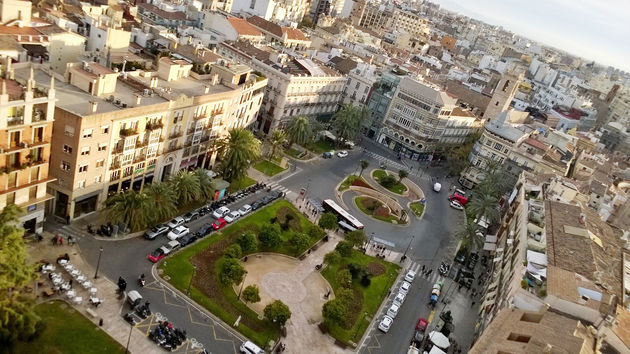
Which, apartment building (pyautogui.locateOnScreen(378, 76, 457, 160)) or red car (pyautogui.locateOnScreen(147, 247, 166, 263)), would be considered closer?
red car (pyautogui.locateOnScreen(147, 247, 166, 263))

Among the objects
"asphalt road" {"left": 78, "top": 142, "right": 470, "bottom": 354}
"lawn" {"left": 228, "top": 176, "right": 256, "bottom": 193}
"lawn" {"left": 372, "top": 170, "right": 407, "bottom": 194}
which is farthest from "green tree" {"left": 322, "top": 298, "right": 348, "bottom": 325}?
"lawn" {"left": 372, "top": 170, "right": 407, "bottom": 194}

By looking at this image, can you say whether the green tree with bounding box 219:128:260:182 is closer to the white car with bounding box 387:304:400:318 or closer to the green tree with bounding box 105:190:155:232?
the green tree with bounding box 105:190:155:232

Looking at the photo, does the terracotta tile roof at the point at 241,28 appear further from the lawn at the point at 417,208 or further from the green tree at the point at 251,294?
the green tree at the point at 251,294

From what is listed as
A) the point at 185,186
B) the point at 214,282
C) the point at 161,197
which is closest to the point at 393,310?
the point at 214,282

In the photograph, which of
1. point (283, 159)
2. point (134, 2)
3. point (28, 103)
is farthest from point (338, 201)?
point (134, 2)

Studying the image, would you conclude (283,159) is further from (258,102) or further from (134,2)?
(134,2)

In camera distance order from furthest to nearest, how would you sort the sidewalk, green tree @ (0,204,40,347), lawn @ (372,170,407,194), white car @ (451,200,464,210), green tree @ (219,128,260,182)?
white car @ (451,200,464,210) < lawn @ (372,170,407,194) < green tree @ (219,128,260,182) < the sidewalk < green tree @ (0,204,40,347)

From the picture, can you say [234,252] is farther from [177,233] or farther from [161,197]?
[161,197]

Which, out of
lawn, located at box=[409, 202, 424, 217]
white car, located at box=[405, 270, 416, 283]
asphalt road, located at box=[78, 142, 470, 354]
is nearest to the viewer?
asphalt road, located at box=[78, 142, 470, 354]
